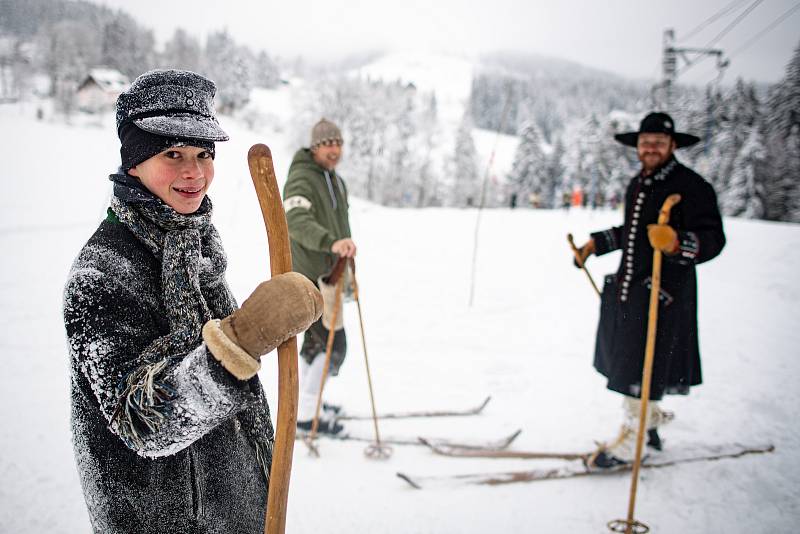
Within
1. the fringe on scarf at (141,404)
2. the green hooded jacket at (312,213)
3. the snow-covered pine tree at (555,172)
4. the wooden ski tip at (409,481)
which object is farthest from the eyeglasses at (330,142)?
the snow-covered pine tree at (555,172)

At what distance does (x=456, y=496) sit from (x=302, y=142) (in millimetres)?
33372

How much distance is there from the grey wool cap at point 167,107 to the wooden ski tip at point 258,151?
0.57 feet

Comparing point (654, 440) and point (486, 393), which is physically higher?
point (654, 440)

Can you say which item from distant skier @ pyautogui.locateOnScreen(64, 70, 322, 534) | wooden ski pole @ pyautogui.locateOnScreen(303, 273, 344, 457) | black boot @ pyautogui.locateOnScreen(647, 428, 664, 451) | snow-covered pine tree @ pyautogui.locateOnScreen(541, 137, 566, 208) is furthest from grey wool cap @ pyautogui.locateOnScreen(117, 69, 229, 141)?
snow-covered pine tree @ pyautogui.locateOnScreen(541, 137, 566, 208)

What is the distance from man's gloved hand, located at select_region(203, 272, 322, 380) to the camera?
3.15 ft

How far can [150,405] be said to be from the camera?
0.92 metres

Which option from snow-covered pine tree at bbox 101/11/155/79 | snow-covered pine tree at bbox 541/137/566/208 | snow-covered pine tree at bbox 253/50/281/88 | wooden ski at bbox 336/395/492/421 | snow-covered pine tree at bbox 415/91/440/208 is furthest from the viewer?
snow-covered pine tree at bbox 253/50/281/88

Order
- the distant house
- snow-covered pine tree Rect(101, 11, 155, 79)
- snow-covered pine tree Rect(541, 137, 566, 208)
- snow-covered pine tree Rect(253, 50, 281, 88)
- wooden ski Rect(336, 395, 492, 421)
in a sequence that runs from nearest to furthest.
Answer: wooden ski Rect(336, 395, 492, 421) → the distant house → snow-covered pine tree Rect(101, 11, 155, 79) → snow-covered pine tree Rect(541, 137, 566, 208) → snow-covered pine tree Rect(253, 50, 281, 88)

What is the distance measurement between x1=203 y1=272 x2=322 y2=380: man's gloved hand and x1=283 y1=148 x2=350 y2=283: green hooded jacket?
2265mm

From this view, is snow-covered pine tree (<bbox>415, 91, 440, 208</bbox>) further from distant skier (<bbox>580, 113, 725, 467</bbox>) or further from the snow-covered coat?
the snow-covered coat

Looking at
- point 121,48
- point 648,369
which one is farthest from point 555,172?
point 121,48

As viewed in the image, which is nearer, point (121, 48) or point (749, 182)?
point (749, 182)

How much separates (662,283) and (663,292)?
76mm

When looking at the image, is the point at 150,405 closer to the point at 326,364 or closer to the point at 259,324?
the point at 259,324
